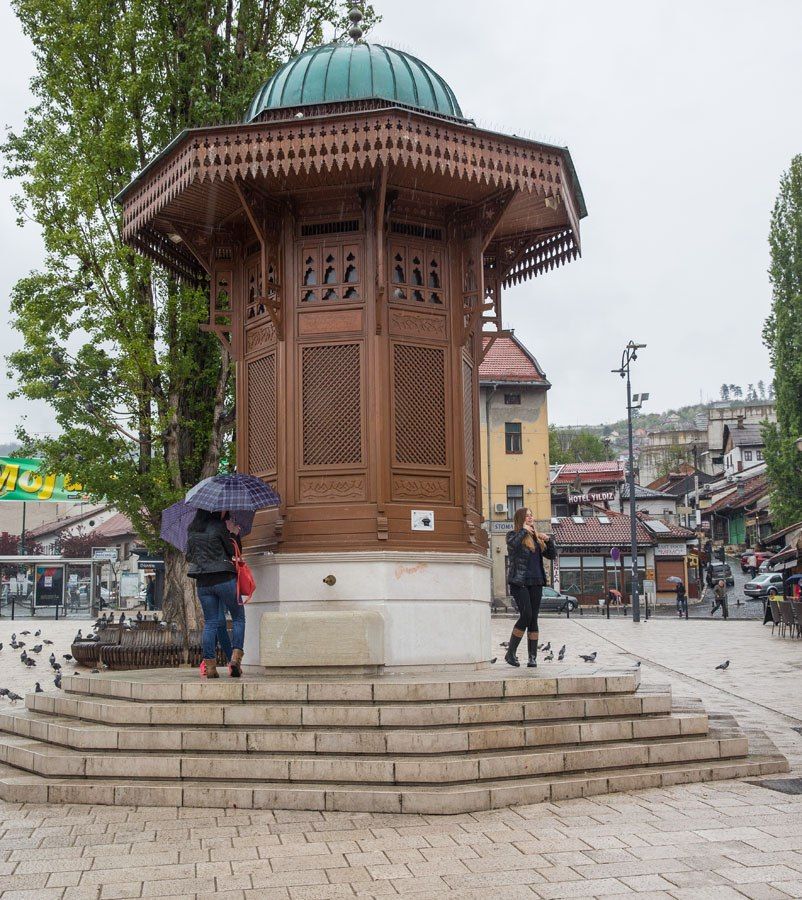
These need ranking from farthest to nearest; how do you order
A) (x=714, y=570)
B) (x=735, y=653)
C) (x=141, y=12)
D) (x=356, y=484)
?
(x=714, y=570), (x=735, y=653), (x=141, y=12), (x=356, y=484)

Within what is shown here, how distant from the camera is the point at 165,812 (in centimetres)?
684

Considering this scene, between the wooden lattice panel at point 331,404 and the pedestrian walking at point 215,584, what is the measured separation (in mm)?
1482

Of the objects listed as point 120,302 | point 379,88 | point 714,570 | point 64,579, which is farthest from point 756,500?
point 379,88

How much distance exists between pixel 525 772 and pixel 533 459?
45073 mm

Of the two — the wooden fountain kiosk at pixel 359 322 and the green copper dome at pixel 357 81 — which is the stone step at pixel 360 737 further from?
the green copper dome at pixel 357 81

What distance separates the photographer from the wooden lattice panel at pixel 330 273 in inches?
414

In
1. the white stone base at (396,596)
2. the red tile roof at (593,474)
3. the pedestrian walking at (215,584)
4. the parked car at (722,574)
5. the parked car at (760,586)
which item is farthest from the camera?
the red tile roof at (593,474)

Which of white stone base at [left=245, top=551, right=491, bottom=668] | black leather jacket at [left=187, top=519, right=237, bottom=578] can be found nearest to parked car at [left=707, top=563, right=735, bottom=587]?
white stone base at [left=245, top=551, right=491, bottom=668]

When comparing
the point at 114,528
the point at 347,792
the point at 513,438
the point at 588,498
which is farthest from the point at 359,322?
the point at 114,528

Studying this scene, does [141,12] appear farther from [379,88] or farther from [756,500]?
[756,500]

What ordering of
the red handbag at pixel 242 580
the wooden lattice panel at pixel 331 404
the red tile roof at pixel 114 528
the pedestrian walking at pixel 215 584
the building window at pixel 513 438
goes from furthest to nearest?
the red tile roof at pixel 114 528, the building window at pixel 513 438, the wooden lattice panel at pixel 331 404, the red handbag at pixel 242 580, the pedestrian walking at pixel 215 584

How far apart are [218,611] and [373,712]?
2.30m

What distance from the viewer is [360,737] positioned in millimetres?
7289

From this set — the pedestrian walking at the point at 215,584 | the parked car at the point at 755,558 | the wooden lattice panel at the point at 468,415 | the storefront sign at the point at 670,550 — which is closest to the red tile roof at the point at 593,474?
the parked car at the point at 755,558
